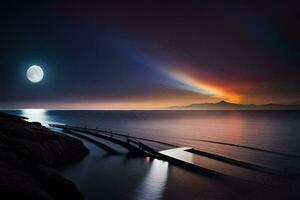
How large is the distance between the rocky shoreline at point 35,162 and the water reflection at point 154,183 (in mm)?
8065

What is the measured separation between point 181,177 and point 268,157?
31.1 m

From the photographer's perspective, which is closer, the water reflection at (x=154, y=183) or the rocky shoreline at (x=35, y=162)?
the rocky shoreline at (x=35, y=162)

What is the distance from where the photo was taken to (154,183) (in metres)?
29.8

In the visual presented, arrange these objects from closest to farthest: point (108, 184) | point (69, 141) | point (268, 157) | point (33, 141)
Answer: point (108, 184) → point (33, 141) → point (69, 141) → point (268, 157)

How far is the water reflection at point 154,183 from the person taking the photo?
83.0ft

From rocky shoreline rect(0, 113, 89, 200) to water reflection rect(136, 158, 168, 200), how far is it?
8065 millimetres

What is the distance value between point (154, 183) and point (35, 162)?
14.6 metres

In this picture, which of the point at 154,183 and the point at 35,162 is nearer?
the point at 35,162

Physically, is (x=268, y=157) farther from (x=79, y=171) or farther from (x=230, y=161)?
(x=79, y=171)

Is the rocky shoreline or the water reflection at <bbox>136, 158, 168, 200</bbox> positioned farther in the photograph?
the water reflection at <bbox>136, 158, 168, 200</bbox>

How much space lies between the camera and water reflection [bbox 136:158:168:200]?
83.0 feet

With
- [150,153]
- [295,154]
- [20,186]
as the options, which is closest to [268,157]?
[295,154]

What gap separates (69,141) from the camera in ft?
132

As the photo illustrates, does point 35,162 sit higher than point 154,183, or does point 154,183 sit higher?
point 35,162
